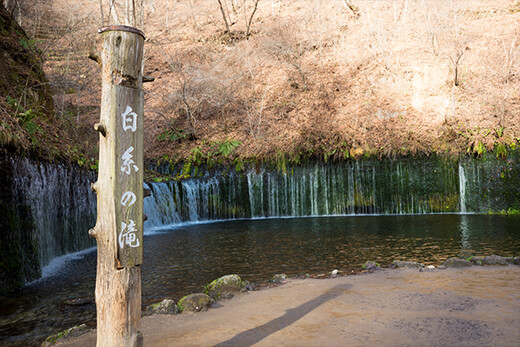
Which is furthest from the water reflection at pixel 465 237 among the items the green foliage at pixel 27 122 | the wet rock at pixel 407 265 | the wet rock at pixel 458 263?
the green foliage at pixel 27 122

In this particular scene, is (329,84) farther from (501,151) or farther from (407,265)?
(407,265)

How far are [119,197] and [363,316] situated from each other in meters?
3.06

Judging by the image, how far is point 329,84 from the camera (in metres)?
23.6

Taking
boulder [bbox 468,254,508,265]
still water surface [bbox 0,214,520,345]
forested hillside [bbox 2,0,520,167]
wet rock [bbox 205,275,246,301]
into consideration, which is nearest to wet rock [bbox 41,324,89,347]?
still water surface [bbox 0,214,520,345]

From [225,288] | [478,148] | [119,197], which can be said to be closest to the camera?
[119,197]

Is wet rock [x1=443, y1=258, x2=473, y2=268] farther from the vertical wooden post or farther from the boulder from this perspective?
the vertical wooden post

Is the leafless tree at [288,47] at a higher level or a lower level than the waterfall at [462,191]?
higher

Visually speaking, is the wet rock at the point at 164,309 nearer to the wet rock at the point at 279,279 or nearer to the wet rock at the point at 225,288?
the wet rock at the point at 225,288

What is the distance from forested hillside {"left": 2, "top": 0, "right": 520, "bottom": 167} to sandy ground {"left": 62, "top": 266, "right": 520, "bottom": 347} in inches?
525

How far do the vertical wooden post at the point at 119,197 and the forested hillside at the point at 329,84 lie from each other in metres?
14.3

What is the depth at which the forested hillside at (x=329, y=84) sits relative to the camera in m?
18.9

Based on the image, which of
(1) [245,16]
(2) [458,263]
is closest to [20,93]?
(2) [458,263]

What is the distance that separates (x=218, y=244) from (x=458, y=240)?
21.6 ft

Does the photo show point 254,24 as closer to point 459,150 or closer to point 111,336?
point 459,150
